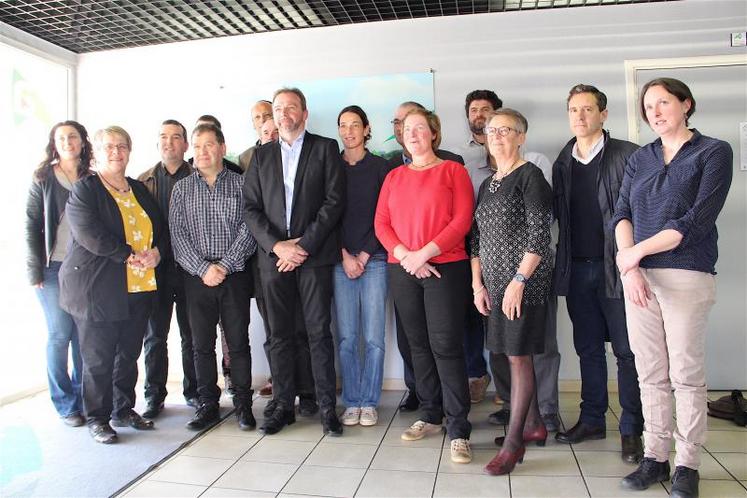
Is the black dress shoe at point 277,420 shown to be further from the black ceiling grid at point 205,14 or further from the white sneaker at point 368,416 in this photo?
the black ceiling grid at point 205,14

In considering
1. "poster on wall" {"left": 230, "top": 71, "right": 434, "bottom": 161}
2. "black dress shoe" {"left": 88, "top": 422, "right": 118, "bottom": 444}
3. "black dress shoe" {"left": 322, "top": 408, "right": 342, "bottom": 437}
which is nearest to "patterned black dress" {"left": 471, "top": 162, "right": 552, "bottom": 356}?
"black dress shoe" {"left": 322, "top": 408, "right": 342, "bottom": 437}

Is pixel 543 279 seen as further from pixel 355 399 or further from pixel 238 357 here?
pixel 238 357

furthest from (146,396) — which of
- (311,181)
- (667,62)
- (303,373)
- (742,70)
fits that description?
(742,70)

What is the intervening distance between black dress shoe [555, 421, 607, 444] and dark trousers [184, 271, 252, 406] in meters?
1.68

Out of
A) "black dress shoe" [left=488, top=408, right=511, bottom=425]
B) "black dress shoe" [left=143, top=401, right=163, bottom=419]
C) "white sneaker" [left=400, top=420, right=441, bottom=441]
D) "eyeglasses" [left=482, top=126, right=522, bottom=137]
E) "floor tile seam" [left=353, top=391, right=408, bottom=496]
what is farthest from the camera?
"black dress shoe" [left=143, top=401, right=163, bottom=419]

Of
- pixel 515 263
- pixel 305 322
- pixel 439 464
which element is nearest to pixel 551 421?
pixel 439 464

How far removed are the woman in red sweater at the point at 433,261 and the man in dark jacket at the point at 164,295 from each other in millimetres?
1440

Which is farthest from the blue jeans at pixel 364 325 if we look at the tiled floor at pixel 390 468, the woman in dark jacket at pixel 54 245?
the woman in dark jacket at pixel 54 245

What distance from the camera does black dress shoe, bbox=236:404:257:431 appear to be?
296cm

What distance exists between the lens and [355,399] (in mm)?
3072

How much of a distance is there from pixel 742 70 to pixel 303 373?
3.34 metres

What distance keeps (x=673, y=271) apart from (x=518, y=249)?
598mm

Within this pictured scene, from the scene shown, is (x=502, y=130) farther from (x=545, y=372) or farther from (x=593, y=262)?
(x=545, y=372)

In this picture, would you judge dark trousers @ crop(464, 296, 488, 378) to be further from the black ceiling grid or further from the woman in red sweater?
the black ceiling grid
